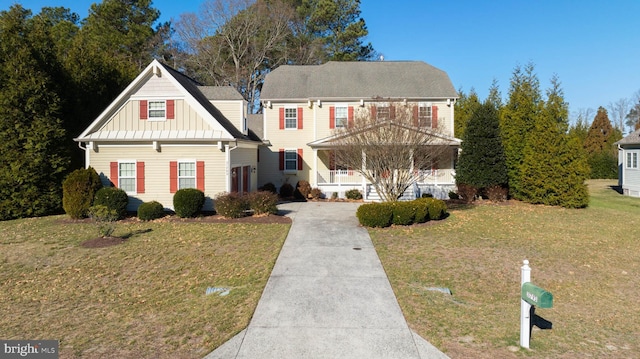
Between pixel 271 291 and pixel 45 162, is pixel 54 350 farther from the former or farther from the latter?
pixel 45 162

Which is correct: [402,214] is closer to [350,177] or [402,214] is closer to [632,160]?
[350,177]

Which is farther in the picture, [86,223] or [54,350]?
[86,223]

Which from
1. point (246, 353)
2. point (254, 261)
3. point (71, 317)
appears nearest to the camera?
point (246, 353)

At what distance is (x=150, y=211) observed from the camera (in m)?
14.6

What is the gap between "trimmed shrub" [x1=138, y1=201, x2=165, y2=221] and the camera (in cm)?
1459

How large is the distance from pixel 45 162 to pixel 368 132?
1486 centimetres

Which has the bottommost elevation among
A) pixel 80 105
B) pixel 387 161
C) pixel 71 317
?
pixel 71 317

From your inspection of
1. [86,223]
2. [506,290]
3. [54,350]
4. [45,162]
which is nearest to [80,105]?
[45,162]

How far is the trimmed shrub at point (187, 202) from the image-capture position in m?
14.7

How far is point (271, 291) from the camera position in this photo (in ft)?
23.0

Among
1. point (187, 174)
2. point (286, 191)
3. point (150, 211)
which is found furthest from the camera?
point (286, 191)

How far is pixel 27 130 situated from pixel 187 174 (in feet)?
24.7

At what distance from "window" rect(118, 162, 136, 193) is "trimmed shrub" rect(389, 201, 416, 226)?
11.6 m

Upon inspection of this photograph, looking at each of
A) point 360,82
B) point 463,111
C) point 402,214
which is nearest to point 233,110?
point 360,82
